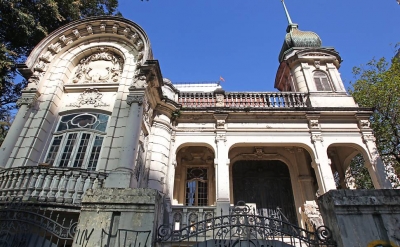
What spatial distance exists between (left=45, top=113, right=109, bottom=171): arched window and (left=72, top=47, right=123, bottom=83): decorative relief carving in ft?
5.44

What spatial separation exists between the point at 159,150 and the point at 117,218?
6.70 meters

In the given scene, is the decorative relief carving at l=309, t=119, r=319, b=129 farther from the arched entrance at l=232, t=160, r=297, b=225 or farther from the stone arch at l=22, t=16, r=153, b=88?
the stone arch at l=22, t=16, r=153, b=88

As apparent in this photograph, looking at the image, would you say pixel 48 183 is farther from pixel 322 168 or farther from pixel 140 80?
pixel 322 168

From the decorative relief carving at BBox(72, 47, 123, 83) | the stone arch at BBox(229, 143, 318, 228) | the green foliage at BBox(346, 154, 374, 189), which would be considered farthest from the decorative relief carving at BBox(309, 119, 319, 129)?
the decorative relief carving at BBox(72, 47, 123, 83)

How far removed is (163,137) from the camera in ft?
34.6

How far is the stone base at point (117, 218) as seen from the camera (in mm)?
3295

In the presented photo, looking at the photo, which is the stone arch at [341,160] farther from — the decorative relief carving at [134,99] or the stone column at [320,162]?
the decorative relief carving at [134,99]

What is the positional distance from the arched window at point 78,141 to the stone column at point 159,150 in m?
2.10

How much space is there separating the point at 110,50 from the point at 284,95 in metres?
8.34

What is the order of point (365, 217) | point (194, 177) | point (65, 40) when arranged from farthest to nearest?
point (194, 177), point (65, 40), point (365, 217)

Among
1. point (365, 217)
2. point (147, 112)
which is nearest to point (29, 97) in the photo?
point (147, 112)

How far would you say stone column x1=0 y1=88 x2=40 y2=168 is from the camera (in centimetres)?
816

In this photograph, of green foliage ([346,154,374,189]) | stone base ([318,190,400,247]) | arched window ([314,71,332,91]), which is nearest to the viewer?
stone base ([318,190,400,247])

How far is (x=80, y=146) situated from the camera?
Result: 8.57m
